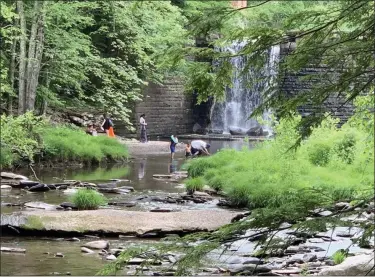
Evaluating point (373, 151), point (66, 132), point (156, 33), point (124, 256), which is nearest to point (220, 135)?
point (156, 33)

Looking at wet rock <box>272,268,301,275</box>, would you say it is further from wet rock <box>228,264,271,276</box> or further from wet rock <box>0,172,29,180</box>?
wet rock <box>0,172,29,180</box>

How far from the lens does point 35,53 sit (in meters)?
22.5

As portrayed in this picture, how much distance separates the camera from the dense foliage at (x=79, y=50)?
2166 centimetres

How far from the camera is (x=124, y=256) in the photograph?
3484 millimetres

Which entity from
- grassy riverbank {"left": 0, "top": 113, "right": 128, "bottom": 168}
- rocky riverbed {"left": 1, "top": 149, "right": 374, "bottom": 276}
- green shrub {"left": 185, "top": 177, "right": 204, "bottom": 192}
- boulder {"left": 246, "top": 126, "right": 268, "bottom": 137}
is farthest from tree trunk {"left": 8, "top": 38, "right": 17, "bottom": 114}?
boulder {"left": 246, "top": 126, "right": 268, "bottom": 137}

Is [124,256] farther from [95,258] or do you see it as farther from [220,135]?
[220,135]

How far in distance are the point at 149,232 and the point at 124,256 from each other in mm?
6769

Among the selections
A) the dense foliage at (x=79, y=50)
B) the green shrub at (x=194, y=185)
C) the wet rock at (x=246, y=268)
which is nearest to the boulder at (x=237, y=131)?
the dense foliage at (x=79, y=50)

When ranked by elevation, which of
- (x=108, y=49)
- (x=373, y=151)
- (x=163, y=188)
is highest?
(x=108, y=49)

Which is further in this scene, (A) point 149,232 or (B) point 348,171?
(B) point 348,171

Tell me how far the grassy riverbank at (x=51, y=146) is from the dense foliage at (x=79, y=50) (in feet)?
4.85

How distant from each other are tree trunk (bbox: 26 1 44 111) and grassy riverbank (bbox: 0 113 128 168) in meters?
1.33

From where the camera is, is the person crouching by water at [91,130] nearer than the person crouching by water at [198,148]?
No

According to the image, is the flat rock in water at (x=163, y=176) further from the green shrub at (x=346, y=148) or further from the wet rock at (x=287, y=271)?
the wet rock at (x=287, y=271)
